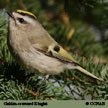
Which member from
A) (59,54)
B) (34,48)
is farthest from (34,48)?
(59,54)

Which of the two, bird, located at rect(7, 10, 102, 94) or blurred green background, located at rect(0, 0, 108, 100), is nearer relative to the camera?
blurred green background, located at rect(0, 0, 108, 100)

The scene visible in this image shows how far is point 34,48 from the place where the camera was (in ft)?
5.68

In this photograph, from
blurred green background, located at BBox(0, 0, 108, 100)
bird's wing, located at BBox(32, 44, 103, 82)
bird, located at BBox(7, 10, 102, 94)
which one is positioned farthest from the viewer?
bird's wing, located at BBox(32, 44, 103, 82)

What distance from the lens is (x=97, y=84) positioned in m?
1.63

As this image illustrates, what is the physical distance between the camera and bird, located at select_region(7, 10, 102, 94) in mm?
1673

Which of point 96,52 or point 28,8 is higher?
point 28,8

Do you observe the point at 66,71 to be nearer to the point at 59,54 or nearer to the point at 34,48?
the point at 59,54

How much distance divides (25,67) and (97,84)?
1.49 feet

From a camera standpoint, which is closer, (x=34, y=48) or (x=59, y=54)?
(x=34, y=48)

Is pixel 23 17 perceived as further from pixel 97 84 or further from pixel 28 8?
pixel 97 84

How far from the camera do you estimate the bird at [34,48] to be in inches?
65.9

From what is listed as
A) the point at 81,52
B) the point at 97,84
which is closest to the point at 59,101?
the point at 97,84

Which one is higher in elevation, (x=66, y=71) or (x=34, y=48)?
(x=34, y=48)

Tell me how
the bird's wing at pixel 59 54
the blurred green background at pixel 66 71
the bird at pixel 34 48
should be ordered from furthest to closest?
the bird's wing at pixel 59 54, the bird at pixel 34 48, the blurred green background at pixel 66 71
